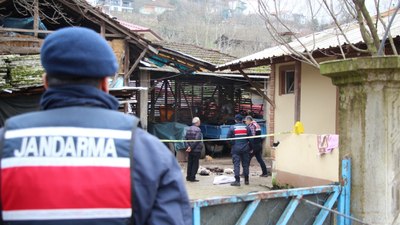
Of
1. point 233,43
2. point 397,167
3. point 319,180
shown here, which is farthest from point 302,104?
point 233,43

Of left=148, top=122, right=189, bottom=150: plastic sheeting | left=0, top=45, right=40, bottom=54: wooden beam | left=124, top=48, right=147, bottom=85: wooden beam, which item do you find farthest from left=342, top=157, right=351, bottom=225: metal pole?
left=148, top=122, right=189, bottom=150: plastic sheeting

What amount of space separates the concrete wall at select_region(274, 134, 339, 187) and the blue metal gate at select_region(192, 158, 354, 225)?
164 inches

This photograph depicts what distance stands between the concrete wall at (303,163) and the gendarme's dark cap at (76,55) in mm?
7162

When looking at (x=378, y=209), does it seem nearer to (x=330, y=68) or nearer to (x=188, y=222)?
(x=330, y=68)

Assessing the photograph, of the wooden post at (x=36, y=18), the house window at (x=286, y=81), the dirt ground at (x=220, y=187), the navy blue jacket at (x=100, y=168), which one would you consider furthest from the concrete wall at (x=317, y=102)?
the navy blue jacket at (x=100, y=168)

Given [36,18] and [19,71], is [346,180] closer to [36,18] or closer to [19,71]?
[19,71]

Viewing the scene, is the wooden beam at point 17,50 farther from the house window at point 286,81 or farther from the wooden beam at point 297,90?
the house window at point 286,81

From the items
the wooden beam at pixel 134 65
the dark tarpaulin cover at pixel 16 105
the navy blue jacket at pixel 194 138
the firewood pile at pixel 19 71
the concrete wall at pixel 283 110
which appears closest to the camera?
the firewood pile at pixel 19 71

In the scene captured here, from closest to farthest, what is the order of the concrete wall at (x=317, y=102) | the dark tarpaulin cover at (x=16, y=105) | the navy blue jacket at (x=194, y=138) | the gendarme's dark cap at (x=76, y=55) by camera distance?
the gendarme's dark cap at (x=76, y=55), the dark tarpaulin cover at (x=16, y=105), the concrete wall at (x=317, y=102), the navy blue jacket at (x=194, y=138)

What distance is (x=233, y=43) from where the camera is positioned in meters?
45.0

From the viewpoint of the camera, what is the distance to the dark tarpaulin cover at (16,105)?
9.77m

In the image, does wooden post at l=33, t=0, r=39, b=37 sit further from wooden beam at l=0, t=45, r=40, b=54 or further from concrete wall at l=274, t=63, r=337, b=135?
concrete wall at l=274, t=63, r=337, b=135

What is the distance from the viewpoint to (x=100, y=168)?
1551 millimetres

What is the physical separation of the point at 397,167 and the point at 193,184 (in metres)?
7.70
